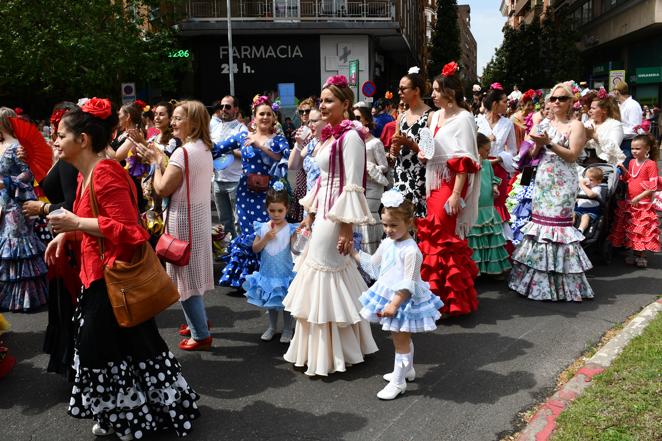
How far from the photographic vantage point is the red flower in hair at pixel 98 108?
3715 mm

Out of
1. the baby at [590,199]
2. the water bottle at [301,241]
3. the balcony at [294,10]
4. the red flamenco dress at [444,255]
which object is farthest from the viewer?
the balcony at [294,10]

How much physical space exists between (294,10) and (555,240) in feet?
90.8

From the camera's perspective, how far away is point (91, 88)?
2244 cm

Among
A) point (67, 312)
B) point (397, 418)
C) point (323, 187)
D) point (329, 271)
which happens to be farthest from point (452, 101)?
point (67, 312)

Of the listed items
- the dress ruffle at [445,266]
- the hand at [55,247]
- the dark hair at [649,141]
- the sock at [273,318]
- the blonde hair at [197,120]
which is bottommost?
the sock at [273,318]

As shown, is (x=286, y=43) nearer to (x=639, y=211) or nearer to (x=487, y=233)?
(x=639, y=211)

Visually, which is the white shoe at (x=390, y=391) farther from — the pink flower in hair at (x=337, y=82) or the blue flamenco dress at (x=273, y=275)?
the pink flower in hair at (x=337, y=82)

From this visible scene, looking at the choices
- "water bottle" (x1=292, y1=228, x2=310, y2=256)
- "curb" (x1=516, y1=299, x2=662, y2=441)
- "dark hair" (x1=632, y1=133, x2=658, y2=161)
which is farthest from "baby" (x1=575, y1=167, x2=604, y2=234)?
"water bottle" (x1=292, y1=228, x2=310, y2=256)

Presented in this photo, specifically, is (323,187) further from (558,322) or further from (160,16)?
(160,16)

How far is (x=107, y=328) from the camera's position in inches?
143

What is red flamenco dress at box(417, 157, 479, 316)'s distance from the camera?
5906 mm

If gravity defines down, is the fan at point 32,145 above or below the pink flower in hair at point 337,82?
below

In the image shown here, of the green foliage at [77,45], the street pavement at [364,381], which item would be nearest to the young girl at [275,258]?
the street pavement at [364,381]

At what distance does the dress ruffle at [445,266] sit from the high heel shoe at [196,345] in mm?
2131
